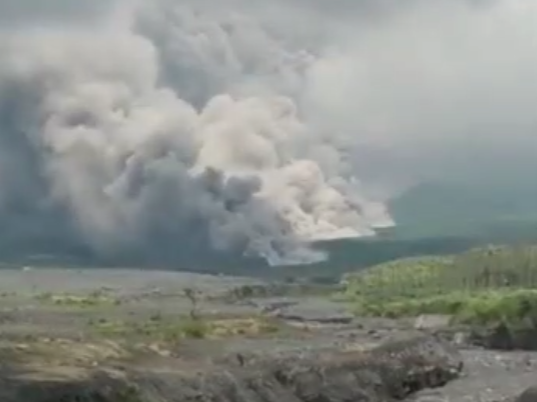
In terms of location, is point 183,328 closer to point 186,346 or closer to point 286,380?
point 186,346

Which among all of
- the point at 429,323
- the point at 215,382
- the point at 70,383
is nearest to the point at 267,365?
the point at 215,382

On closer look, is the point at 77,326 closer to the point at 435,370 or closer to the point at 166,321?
the point at 166,321

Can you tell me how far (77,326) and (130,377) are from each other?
301 feet

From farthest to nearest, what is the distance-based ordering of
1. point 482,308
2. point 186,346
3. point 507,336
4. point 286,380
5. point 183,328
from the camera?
1. point 482,308
2. point 507,336
3. point 183,328
4. point 186,346
5. point 286,380

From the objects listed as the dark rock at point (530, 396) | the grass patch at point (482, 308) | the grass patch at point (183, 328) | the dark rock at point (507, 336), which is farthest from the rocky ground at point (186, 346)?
the dark rock at point (530, 396)

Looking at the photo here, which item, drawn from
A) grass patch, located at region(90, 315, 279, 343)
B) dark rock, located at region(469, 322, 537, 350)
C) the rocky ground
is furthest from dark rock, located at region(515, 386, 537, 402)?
dark rock, located at region(469, 322, 537, 350)

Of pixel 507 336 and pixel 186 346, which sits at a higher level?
pixel 507 336

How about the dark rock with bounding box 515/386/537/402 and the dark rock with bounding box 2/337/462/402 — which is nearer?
the dark rock with bounding box 2/337/462/402

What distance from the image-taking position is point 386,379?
3216 inches

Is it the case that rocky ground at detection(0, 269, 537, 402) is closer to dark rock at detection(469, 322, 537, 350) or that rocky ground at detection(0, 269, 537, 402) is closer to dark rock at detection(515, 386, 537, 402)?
dark rock at detection(469, 322, 537, 350)

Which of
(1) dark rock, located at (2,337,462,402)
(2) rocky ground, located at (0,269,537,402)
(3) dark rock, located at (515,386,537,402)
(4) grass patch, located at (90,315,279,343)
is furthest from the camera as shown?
(4) grass patch, located at (90,315,279,343)

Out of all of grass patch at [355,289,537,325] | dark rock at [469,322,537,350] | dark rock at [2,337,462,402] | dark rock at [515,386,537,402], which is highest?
grass patch at [355,289,537,325]

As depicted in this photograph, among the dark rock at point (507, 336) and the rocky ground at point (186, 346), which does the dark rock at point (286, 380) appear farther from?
the dark rock at point (507, 336)

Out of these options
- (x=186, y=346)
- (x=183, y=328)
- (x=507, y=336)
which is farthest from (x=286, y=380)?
(x=507, y=336)
